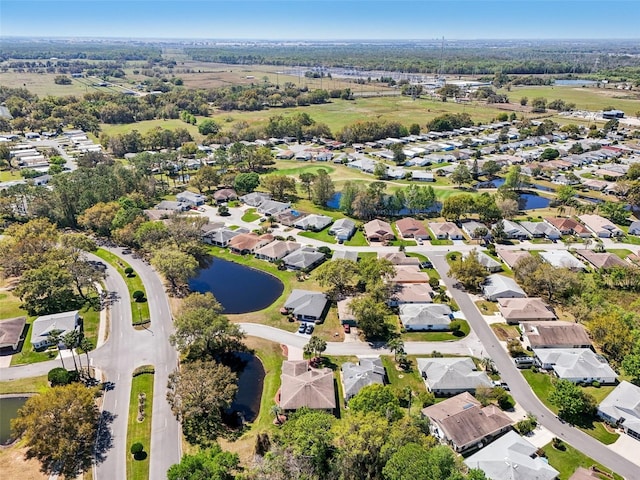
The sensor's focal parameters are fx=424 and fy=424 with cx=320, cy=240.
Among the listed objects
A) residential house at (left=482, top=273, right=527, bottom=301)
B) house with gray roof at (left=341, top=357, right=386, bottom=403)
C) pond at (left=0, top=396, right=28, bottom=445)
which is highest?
residential house at (left=482, top=273, right=527, bottom=301)

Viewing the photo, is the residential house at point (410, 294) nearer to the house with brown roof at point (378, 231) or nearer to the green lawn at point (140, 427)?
the house with brown roof at point (378, 231)

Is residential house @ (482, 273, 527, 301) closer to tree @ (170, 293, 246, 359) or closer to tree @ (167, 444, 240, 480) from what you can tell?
tree @ (170, 293, 246, 359)

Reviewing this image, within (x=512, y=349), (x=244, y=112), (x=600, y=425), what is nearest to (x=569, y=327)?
(x=512, y=349)

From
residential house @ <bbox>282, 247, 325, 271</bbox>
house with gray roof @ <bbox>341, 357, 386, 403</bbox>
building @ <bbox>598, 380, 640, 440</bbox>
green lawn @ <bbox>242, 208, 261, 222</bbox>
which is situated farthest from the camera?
green lawn @ <bbox>242, 208, 261, 222</bbox>

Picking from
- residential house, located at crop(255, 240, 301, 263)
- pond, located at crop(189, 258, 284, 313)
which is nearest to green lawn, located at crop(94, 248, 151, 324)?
pond, located at crop(189, 258, 284, 313)

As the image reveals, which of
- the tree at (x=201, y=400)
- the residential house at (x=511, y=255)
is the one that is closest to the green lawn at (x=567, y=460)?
the tree at (x=201, y=400)

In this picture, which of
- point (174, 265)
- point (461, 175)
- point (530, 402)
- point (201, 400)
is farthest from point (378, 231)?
point (201, 400)
